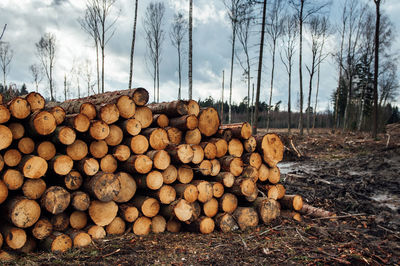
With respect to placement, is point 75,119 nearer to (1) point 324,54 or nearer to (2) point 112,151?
(2) point 112,151

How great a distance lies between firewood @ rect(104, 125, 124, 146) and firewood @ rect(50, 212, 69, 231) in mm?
1210

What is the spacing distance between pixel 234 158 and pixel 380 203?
11.7 feet

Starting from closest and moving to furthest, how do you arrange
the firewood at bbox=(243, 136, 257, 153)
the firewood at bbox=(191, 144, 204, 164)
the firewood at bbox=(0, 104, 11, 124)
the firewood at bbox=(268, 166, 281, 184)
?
1. the firewood at bbox=(0, 104, 11, 124)
2. the firewood at bbox=(191, 144, 204, 164)
3. the firewood at bbox=(243, 136, 257, 153)
4. the firewood at bbox=(268, 166, 281, 184)

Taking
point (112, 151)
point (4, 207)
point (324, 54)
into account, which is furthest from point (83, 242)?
point (324, 54)

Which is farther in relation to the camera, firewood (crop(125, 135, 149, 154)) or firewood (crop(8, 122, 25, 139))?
firewood (crop(125, 135, 149, 154))

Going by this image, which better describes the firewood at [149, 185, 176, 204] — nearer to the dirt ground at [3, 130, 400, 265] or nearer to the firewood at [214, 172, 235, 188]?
the dirt ground at [3, 130, 400, 265]

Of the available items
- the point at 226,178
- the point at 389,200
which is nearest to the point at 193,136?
the point at 226,178

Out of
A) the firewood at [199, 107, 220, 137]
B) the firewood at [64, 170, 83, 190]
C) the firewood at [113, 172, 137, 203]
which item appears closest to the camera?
the firewood at [64, 170, 83, 190]

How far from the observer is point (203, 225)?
4438mm

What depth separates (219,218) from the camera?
457 centimetres

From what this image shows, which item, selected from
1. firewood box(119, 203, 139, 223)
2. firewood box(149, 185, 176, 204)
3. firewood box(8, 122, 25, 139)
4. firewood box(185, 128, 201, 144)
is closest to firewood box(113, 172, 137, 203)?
firewood box(119, 203, 139, 223)

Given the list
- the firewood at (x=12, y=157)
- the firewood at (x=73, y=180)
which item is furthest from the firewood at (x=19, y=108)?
the firewood at (x=73, y=180)

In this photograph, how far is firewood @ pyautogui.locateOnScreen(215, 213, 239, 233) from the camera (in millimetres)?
4508

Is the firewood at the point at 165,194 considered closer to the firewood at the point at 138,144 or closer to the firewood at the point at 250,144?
the firewood at the point at 138,144
